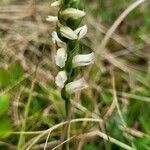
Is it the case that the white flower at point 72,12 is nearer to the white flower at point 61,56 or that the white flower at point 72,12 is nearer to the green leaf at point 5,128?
the white flower at point 61,56

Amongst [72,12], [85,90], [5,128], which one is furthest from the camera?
[85,90]

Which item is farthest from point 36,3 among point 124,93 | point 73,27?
point 73,27

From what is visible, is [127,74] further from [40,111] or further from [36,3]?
[36,3]

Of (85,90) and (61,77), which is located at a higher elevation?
(61,77)

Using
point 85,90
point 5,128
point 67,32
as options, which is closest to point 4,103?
point 5,128

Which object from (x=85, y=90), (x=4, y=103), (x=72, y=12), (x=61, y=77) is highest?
(x=72, y=12)

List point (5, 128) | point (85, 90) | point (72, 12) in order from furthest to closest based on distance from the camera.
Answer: point (85, 90) < point (5, 128) < point (72, 12)

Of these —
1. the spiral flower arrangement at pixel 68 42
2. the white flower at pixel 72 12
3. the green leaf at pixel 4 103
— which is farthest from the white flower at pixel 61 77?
the green leaf at pixel 4 103

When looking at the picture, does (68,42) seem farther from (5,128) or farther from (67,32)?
(5,128)
